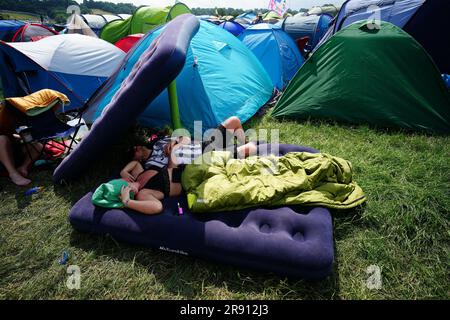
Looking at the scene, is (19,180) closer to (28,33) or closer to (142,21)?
(28,33)

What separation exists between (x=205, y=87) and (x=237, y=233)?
7.62ft

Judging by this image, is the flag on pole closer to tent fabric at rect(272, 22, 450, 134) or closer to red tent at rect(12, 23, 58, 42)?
red tent at rect(12, 23, 58, 42)

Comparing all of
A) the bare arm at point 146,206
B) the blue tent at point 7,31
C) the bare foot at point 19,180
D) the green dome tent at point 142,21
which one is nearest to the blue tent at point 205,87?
the bare foot at point 19,180

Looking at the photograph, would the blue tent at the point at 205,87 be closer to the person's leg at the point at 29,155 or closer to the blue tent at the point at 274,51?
the person's leg at the point at 29,155

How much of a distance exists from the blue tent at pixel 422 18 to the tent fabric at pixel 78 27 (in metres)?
9.33

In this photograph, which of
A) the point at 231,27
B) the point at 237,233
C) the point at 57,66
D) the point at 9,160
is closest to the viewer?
the point at 237,233

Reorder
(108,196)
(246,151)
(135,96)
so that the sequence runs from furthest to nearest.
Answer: (246,151) < (108,196) < (135,96)

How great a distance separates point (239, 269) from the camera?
189cm

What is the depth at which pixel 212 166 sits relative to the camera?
240cm

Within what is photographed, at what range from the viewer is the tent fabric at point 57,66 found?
4.42m

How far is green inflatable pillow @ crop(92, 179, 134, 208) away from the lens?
217 centimetres

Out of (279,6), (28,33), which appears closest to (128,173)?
(28,33)
